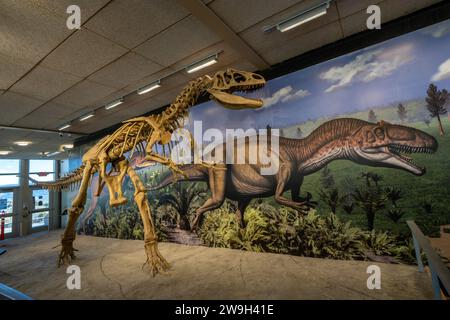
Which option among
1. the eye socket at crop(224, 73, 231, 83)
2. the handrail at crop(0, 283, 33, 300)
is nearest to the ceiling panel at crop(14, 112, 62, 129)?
the eye socket at crop(224, 73, 231, 83)

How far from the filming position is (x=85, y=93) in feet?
15.9

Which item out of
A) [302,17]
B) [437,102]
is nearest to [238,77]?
[302,17]

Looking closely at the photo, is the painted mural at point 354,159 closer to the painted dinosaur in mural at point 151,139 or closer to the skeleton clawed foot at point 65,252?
the painted dinosaur in mural at point 151,139

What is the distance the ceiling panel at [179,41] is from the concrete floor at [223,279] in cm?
344

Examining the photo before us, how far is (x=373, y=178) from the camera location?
339cm

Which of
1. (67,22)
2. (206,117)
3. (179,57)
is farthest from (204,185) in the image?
(67,22)

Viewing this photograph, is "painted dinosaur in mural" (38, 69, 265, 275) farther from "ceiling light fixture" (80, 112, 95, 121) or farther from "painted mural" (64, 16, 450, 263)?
"ceiling light fixture" (80, 112, 95, 121)

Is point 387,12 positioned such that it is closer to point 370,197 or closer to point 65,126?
point 370,197

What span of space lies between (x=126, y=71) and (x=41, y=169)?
1311cm

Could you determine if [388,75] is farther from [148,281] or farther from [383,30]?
[148,281]

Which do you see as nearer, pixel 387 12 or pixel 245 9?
pixel 245 9

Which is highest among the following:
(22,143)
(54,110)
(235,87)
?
A: (54,110)

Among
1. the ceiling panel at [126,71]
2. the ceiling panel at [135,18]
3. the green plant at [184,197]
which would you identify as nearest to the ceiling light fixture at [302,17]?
the ceiling panel at [135,18]

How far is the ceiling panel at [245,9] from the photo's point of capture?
270 centimetres
